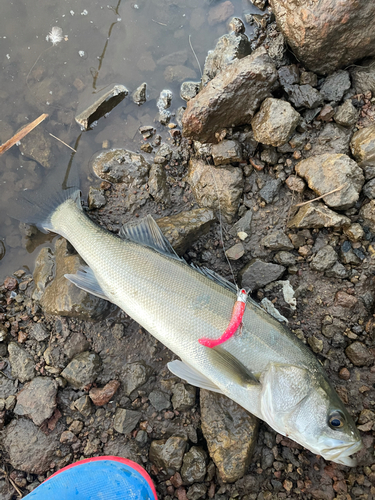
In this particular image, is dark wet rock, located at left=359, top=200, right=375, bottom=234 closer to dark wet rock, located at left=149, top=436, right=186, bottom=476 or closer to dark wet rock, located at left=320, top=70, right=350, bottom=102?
dark wet rock, located at left=320, top=70, right=350, bottom=102

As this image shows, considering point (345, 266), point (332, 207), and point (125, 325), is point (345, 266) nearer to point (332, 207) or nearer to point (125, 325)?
point (332, 207)

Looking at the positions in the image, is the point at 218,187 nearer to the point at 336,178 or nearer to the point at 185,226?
the point at 185,226

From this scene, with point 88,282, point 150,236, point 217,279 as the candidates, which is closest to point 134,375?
point 88,282

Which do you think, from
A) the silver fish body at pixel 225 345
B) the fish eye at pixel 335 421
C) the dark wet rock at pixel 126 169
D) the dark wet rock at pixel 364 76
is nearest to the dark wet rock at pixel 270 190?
the silver fish body at pixel 225 345

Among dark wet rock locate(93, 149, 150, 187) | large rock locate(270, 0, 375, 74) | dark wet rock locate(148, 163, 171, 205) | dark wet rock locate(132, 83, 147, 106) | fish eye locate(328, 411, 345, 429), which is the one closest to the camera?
fish eye locate(328, 411, 345, 429)

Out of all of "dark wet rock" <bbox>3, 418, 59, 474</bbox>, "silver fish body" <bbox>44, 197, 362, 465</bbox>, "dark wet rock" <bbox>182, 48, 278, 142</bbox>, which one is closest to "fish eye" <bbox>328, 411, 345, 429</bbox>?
"silver fish body" <bbox>44, 197, 362, 465</bbox>

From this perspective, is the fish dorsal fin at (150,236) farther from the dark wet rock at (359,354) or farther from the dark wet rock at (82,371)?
the dark wet rock at (359,354)
